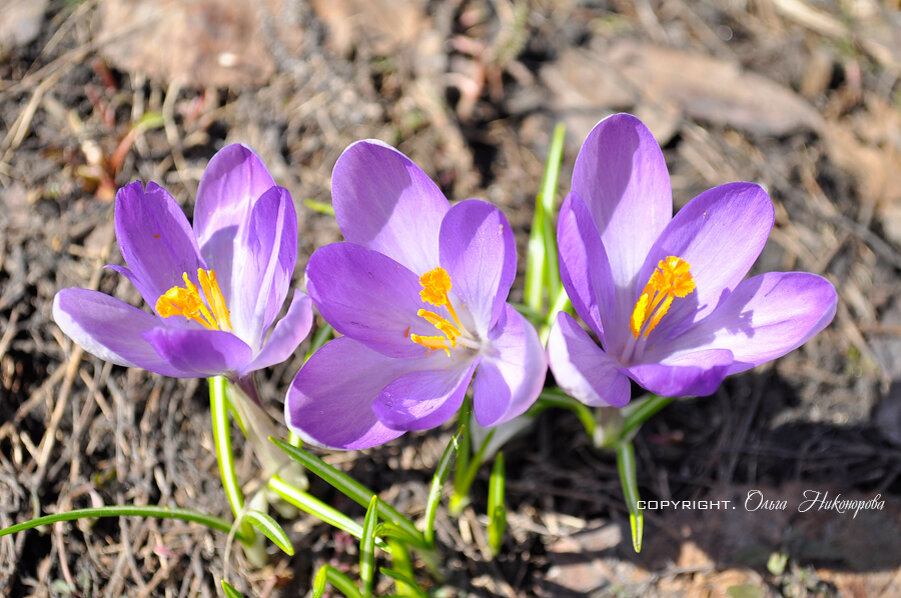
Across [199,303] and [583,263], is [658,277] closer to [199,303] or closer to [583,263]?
[583,263]

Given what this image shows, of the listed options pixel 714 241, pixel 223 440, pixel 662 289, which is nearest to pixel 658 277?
pixel 662 289

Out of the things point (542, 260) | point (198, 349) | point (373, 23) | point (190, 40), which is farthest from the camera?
point (373, 23)

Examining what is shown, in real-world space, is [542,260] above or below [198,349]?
below

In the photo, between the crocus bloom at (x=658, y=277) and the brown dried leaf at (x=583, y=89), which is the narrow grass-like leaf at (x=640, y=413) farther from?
the brown dried leaf at (x=583, y=89)

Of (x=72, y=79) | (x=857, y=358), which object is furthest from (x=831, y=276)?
(x=72, y=79)

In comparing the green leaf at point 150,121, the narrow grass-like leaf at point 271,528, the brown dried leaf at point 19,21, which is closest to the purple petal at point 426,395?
the narrow grass-like leaf at point 271,528

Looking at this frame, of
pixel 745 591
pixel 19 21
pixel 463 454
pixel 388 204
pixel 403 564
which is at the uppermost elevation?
pixel 19 21

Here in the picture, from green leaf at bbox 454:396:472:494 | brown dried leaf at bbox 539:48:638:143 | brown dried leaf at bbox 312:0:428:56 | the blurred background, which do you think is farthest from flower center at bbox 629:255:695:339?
brown dried leaf at bbox 312:0:428:56

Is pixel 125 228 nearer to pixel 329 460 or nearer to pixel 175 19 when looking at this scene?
pixel 329 460
